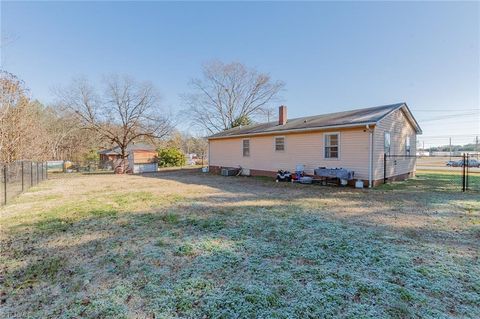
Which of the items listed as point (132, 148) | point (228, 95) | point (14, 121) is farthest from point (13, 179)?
point (228, 95)

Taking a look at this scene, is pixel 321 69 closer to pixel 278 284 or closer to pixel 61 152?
pixel 278 284

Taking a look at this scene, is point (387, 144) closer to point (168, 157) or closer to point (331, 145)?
point (331, 145)

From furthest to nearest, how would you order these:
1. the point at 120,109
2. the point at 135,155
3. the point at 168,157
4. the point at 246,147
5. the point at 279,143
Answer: the point at 168,157 → the point at 135,155 → the point at 120,109 → the point at 246,147 → the point at 279,143

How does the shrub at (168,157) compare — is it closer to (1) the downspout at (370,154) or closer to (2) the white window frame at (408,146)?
(1) the downspout at (370,154)

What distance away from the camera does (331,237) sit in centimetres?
392

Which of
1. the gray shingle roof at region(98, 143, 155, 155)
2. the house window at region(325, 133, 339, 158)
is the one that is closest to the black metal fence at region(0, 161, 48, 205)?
the house window at region(325, 133, 339, 158)

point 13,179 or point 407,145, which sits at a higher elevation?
point 407,145

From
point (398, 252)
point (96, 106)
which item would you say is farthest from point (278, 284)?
point (96, 106)

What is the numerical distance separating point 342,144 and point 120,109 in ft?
67.9

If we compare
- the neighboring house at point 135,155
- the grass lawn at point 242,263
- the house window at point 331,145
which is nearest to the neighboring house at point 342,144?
the house window at point 331,145

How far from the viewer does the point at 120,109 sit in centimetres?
2214

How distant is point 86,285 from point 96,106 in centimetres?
2353

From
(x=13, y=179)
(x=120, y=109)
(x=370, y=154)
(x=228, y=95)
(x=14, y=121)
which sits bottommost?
A: (x=13, y=179)

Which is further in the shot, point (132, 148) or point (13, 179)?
point (132, 148)
